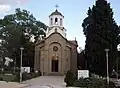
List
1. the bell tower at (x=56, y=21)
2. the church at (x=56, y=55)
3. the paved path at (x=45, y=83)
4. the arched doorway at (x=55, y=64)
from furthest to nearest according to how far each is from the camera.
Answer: the bell tower at (x=56, y=21)
the arched doorway at (x=55, y=64)
the church at (x=56, y=55)
the paved path at (x=45, y=83)

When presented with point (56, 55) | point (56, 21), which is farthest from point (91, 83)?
point (56, 21)

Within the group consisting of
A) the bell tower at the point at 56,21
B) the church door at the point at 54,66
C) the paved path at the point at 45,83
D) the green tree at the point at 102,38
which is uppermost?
the bell tower at the point at 56,21

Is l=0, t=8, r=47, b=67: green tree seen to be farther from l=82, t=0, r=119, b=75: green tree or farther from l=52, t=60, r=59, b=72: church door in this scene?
l=82, t=0, r=119, b=75: green tree

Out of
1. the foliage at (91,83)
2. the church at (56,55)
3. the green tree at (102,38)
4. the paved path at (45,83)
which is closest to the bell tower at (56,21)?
the church at (56,55)

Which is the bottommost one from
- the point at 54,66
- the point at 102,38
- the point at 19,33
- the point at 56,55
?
the point at 54,66

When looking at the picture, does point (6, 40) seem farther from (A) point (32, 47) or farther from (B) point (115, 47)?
(B) point (115, 47)

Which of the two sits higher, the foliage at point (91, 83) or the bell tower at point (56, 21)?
the bell tower at point (56, 21)

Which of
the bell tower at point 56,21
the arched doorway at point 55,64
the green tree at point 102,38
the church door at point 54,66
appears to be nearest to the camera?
the green tree at point 102,38

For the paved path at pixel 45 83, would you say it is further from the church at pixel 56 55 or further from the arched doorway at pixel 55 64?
the arched doorway at pixel 55 64

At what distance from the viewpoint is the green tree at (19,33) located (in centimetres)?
6371

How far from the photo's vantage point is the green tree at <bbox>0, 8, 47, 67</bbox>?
6371 centimetres

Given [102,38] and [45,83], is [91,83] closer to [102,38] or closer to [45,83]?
[102,38]

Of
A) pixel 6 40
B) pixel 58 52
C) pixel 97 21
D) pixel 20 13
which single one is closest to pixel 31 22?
pixel 20 13

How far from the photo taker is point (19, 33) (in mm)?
63594
